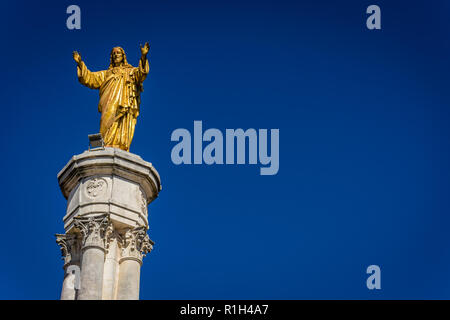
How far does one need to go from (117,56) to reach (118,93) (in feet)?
5.19

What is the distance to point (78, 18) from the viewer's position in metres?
34.3

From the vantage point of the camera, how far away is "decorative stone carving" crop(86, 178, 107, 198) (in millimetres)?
27141

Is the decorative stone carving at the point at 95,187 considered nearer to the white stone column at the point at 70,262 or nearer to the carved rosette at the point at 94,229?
the carved rosette at the point at 94,229

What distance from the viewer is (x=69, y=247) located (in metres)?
26.9

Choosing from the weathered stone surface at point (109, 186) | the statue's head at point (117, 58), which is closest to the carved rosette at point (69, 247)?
the weathered stone surface at point (109, 186)

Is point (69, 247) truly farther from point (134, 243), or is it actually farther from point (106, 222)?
point (134, 243)

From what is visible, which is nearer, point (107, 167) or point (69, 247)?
point (69, 247)

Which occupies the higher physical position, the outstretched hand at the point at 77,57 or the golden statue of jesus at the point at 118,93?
the outstretched hand at the point at 77,57

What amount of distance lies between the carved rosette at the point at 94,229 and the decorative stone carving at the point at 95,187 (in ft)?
2.58

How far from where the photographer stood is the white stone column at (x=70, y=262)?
1040 inches

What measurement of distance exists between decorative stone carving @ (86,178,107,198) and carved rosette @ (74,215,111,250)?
31.0 inches

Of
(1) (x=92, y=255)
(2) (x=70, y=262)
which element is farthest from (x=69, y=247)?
(1) (x=92, y=255)
